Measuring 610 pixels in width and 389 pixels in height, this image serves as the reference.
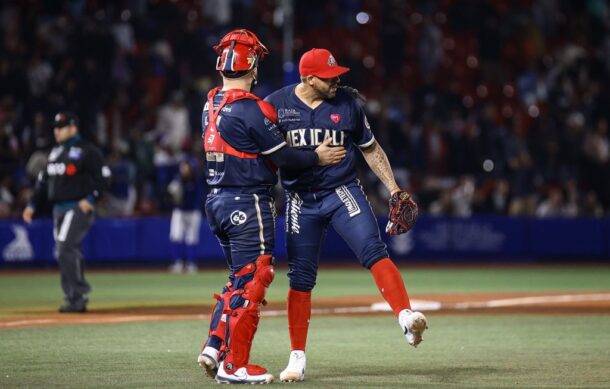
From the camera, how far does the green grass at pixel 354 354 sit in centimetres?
811

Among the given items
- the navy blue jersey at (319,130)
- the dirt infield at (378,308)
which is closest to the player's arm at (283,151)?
the navy blue jersey at (319,130)

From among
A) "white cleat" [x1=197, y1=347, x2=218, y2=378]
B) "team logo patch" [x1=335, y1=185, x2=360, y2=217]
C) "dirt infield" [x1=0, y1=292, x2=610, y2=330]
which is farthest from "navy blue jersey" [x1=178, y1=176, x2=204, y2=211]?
"white cleat" [x1=197, y1=347, x2=218, y2=378]

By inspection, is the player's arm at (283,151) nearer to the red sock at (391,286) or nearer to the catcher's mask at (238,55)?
the catcher's mask at (238,55)

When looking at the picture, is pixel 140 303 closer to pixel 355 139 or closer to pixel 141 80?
pixel 355 139

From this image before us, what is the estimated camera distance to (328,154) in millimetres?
8312

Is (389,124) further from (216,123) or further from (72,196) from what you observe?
(216,123)

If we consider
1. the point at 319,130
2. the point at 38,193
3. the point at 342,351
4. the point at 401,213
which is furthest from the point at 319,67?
the point at 38,193

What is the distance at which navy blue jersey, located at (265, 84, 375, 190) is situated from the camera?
8477 mm

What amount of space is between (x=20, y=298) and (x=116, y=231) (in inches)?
284

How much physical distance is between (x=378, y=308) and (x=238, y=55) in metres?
6.98

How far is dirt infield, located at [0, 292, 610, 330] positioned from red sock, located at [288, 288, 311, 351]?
4611 millimetres

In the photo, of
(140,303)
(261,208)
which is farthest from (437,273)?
(261,208)

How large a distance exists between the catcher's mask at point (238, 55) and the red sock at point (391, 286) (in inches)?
67.4

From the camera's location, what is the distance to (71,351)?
9.90 meters
